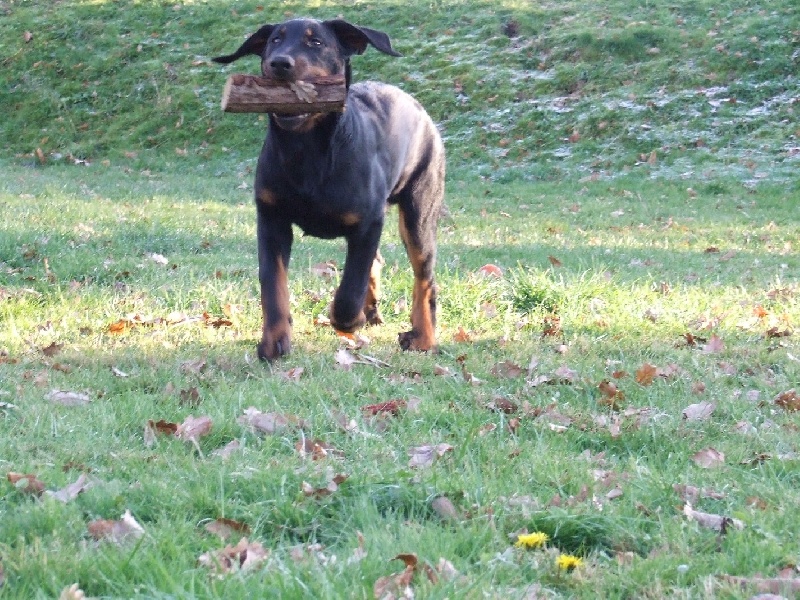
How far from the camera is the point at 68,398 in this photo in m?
4.29

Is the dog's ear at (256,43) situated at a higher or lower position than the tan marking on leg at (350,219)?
higher

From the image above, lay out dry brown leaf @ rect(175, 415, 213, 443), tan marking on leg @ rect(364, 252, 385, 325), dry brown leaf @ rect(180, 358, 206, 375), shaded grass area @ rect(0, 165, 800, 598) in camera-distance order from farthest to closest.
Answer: tan marking on leg @ rect(364, 252, 385, 325) < dry brown leaf @ rect(180, 358, 206, 375) < dry brown leaf @ rect(175, 415, 213, 443) < shaded grass area @ rect(0, 165, 800, 598)

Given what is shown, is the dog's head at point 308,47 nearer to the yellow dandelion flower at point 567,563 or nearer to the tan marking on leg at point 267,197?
the tan marking on leg at point 267,197

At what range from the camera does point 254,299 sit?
6730 mm

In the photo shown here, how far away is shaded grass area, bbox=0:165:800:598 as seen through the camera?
8.71ft

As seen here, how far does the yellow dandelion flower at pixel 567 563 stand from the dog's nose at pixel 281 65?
291cm

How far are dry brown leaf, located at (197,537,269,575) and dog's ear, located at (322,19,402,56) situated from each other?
317cm

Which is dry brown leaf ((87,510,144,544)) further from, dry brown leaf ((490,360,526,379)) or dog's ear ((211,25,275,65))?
dog's ear ((211,25,275,65))

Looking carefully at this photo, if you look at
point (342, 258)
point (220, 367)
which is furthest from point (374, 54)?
point (220, 367)

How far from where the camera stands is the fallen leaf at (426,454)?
11.6ft

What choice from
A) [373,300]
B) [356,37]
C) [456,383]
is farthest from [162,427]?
[373,300]

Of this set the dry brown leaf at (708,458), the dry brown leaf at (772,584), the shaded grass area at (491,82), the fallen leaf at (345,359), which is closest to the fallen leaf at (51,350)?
the fallen leaf at (345,359)

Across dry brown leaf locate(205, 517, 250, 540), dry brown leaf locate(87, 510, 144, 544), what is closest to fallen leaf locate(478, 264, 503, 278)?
dry brown leaf locate(205, 517, 250, 540)

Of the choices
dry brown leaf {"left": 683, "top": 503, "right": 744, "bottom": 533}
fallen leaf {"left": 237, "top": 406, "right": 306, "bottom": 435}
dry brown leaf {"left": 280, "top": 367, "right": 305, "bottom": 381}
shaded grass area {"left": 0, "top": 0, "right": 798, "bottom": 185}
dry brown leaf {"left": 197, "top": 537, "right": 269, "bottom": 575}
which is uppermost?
dry brown leaf {"left": 197, "top": 537, "right": 269, "bottom": 575}
